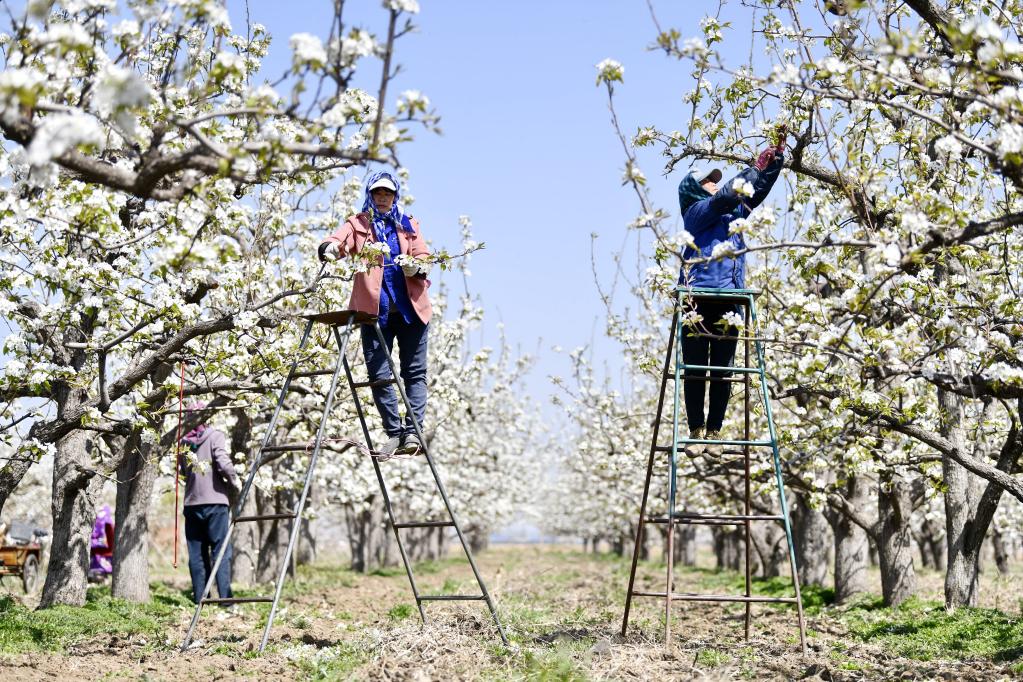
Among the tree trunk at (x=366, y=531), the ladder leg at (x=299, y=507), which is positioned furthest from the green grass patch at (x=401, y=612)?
the tree trunk at (x=366, y=531)

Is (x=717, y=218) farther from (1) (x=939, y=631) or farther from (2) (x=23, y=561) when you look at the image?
(2) (x=23, y=561)

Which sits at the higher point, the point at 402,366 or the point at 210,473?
the point at 402,366

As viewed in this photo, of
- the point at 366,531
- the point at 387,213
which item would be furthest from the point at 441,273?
the point at 366,531

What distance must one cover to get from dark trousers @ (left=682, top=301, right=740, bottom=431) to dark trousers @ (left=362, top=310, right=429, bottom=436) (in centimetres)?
226

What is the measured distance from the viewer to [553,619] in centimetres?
1221

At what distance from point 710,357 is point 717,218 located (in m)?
1.28

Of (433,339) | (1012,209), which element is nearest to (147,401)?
(1012,209)

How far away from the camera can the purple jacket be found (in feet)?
42.0

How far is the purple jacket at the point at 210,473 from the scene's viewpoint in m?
12.8

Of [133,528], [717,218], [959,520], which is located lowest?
[133,528]

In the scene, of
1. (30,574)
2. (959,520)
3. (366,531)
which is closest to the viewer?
(959,520)

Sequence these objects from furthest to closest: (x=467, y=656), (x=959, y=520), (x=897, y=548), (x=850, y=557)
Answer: (x=850, y=557) < (x=897, y=548) < (x=959, y=520) < (x=467, y=656)

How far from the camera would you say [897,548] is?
1371 centimetres

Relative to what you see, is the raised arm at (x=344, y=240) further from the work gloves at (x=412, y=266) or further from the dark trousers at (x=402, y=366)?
the dark trousers at (x=402, y=366)
